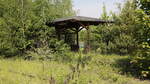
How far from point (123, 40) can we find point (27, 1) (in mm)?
6901

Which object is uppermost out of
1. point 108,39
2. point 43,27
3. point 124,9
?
point 124,9

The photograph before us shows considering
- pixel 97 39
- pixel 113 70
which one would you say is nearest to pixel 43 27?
pixel 97 39

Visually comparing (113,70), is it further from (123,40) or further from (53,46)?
(53,46)

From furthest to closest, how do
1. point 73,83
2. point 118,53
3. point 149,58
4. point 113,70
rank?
point 118,53
point 113,70
point 149,58
point 73,83

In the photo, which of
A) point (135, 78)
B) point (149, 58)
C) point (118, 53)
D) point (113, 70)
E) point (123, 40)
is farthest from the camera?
point (118, 53)

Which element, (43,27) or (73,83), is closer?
(73,83)

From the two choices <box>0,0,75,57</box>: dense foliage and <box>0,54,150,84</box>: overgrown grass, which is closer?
<box>0,54,150,84</box>: overgrown grass

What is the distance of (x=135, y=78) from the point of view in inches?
251

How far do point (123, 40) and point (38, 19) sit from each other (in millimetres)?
5647

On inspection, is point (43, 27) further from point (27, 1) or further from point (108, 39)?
point (108, 39)

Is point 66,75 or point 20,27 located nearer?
point 66,75

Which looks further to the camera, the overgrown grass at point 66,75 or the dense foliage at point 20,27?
the dense foliage at point 20,27

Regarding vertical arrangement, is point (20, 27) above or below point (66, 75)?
above

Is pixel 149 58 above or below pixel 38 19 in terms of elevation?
below
